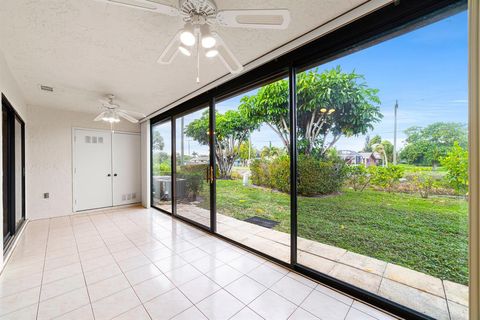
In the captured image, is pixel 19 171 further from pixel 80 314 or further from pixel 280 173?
pixel 280 173

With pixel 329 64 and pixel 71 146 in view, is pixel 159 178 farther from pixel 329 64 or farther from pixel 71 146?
pixel 329 64

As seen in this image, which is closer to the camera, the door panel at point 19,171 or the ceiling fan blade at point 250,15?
the ceiling fan blade at point 250,15

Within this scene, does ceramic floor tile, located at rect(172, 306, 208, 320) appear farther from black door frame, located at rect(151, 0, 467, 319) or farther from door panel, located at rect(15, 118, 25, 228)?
door panel, located at rect(15, 118, 25, 228)

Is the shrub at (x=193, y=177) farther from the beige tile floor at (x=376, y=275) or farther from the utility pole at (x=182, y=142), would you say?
the beige tile floor at (x=376, y=275)

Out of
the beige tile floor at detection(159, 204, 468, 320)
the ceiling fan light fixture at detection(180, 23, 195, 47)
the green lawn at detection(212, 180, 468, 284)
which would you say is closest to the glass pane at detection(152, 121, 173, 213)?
the beige tile floor at detection(159, 204, 468, 320)

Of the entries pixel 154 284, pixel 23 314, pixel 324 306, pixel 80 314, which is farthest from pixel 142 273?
pixel 324 306

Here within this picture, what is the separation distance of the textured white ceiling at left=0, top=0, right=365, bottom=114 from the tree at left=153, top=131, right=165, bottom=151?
1.89 metres

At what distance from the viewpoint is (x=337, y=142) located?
224cm

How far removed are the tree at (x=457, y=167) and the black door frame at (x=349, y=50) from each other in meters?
1.00

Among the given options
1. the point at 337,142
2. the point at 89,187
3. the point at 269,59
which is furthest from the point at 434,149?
the point at 89,187

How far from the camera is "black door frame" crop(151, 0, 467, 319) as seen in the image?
1.48 m

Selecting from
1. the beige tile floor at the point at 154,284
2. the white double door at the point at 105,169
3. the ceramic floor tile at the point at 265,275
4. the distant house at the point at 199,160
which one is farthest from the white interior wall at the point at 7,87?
the ceramic floor tile at the point at 265,275

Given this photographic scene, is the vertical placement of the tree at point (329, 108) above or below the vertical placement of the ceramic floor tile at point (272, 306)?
above

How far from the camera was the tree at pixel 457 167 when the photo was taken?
1.44 meters
